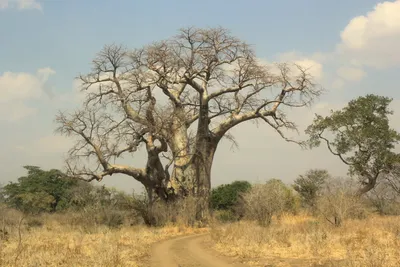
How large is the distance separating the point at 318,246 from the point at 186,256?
118 inches

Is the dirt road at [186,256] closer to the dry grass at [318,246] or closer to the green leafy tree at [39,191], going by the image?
the dry grass at [318,246]

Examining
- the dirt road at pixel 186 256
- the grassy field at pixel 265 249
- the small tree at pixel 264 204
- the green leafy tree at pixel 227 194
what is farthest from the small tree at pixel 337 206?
the green leafy tree at pixel 227 194

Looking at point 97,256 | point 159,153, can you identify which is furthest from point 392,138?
point 97,256

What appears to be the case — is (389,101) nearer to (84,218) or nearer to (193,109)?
(193,109)

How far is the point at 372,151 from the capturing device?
2612 centimetres

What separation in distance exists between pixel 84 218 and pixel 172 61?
7.64 meters

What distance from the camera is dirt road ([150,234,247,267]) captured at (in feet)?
27.1

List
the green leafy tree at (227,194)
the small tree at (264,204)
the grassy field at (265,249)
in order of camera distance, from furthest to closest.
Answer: the green leafy tree at (227,194)
the small tree at (264,204)
the grassy field at (265,249)

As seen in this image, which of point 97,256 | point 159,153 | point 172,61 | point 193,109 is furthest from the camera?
point 193,109

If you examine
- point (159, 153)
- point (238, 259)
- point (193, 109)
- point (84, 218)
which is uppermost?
point (193, 109)

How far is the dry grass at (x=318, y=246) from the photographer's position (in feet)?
24.7

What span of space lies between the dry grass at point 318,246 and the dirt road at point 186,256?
389 millimetres

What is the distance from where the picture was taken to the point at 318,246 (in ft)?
30.4

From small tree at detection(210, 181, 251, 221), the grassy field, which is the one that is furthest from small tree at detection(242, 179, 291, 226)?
small tree at detection(210, 181, 251, 221)
